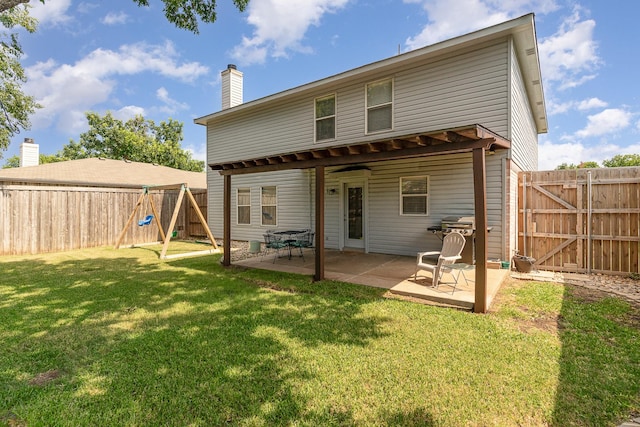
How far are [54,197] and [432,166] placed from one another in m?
11.8

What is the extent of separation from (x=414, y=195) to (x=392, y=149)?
11.2ft

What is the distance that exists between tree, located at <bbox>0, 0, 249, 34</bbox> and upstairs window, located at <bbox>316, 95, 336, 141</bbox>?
3.52 m

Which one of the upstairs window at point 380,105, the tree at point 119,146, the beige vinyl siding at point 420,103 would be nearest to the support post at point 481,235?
the beige vinyl siding at point 420,103

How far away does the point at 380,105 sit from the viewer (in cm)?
859

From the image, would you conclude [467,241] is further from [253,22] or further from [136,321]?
[253,22]

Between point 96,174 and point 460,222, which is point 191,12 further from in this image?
point 96,174

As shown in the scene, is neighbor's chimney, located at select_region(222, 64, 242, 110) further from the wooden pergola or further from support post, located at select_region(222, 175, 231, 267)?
the wooden pergola

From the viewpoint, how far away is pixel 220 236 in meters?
13.0

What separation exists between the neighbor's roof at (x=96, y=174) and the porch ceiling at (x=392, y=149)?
8.21m

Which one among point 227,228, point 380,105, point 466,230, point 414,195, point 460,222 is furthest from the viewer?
point 380,105

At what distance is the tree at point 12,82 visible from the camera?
1114cm

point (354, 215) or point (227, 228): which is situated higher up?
point (354, 215)

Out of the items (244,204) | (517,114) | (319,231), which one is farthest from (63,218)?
(517,114)

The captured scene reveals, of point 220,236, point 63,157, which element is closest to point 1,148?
point 220,236
